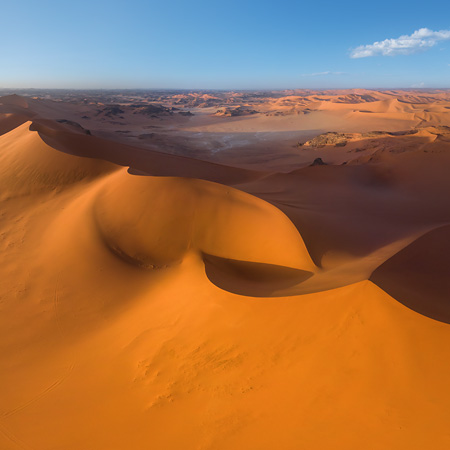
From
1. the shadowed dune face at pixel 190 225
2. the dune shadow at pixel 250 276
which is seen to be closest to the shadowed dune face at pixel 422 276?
the dune shadow at pixel 250 276

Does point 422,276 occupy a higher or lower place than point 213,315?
higher

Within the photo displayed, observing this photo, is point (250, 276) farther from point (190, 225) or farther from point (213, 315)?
point (190, 225)

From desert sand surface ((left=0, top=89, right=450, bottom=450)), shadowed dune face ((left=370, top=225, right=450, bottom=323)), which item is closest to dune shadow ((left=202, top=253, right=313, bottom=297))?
desert sand surface ((left=0, top=89, right=450, bottom=450))

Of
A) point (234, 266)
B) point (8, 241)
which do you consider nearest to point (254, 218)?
point (234, 266)

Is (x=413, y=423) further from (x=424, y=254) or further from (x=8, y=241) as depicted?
(x=8, y=241)

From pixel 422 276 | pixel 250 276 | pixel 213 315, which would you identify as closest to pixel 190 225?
pixel 250 276

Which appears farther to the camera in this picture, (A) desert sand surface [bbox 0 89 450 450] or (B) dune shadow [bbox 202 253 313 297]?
(B) dune shadow [bbox 202 253 313 297]

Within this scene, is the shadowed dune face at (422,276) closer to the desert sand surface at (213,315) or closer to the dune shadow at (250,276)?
the desert sand surface at (213,315)

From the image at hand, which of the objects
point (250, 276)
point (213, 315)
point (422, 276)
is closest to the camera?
point (213, 315)

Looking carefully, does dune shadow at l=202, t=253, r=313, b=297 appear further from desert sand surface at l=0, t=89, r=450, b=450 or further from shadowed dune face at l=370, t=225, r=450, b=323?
shadowed dune face at l=370, t=225, r=450, b=323
